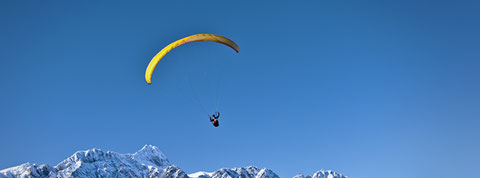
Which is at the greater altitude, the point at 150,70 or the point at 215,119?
the point at 150,70

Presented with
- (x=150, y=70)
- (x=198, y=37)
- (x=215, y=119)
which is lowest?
(x=215, y=119)

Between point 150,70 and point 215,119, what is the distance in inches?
322

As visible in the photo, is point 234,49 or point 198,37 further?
point 234,49

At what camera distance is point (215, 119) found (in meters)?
37.3

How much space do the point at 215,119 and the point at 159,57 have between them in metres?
8.03

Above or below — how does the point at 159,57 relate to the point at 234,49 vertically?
below

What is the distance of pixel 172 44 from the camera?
122 feet

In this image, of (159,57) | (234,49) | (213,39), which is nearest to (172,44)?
(159,57)

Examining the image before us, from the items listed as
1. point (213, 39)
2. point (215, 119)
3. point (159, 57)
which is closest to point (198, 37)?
point (213, 39)

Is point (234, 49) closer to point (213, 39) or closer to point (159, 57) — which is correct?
point (213, 39)

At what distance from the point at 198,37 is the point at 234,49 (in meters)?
4.54

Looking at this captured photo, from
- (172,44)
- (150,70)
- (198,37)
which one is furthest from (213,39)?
(150,70)

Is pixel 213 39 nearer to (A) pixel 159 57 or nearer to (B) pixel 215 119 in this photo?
(A) pixel 159 57

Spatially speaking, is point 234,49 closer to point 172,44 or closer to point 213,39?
point 213,39
